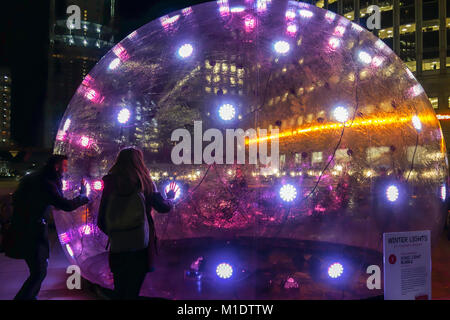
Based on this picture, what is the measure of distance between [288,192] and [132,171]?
5.66ft

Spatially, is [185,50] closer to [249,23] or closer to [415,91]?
[249,23]

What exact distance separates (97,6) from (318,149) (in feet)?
158

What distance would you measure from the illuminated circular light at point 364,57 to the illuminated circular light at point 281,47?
37.3 inches

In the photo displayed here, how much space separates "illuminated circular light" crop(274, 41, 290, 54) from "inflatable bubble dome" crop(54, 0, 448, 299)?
0.02m

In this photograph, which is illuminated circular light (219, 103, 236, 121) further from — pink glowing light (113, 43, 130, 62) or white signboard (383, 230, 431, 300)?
white signboard (383, 230, 431, 300)

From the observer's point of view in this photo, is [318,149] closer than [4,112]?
Yes

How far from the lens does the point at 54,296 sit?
4.47m

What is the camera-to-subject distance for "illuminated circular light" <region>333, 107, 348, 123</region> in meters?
4.21

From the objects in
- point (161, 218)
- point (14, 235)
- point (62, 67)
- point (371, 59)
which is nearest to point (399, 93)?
point (371, 59)

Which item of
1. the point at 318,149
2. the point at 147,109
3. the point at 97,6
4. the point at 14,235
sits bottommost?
the point at 14,235

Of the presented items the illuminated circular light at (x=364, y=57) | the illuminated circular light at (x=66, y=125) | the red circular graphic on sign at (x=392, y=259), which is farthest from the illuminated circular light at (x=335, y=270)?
the illuminated circular light at (x=66, y=125)

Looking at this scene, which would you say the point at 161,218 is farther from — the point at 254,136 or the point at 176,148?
the point at 254,136

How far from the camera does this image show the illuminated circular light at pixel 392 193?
4.27 metres

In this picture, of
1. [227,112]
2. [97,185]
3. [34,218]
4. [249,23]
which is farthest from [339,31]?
[34,218]
